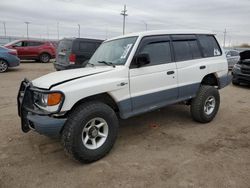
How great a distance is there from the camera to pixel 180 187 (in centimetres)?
283

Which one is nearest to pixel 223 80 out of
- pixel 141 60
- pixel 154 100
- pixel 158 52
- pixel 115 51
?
pixel 158 52

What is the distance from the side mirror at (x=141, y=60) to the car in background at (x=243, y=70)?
676cm

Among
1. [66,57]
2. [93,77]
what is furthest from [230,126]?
[66,57]

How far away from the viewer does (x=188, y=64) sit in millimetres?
4613

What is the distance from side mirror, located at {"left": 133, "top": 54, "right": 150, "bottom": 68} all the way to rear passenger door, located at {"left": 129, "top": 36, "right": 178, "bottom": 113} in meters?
0.07

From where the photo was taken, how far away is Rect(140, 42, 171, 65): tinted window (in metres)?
4.12

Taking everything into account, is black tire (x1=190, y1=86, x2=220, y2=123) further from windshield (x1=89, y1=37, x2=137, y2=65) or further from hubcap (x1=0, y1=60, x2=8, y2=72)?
hubcap (x1=0, y1=60, x2=8, y2=72)

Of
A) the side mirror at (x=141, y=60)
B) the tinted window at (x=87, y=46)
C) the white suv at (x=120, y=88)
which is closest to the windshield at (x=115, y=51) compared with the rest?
the white suv at (x=120, y=88)

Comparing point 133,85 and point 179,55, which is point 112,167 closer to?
point 133,85

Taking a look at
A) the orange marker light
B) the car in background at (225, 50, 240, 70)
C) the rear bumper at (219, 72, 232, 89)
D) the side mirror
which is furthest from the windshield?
the car in background at (225, 50, 240, 70)

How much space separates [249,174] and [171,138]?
1.44m

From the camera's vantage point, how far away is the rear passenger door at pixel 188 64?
4.50m

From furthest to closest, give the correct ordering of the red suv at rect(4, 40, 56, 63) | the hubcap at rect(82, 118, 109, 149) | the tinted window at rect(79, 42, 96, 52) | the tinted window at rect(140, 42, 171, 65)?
the red suv at rect(4, 40, 56, 63) → the tinted window at rect(79, 42, 96, 52) → the tinted window at rect(140, 42, 171, 65) → the hubcap at rect(82, 118, 109, 149)

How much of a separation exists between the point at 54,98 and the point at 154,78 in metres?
1.74
